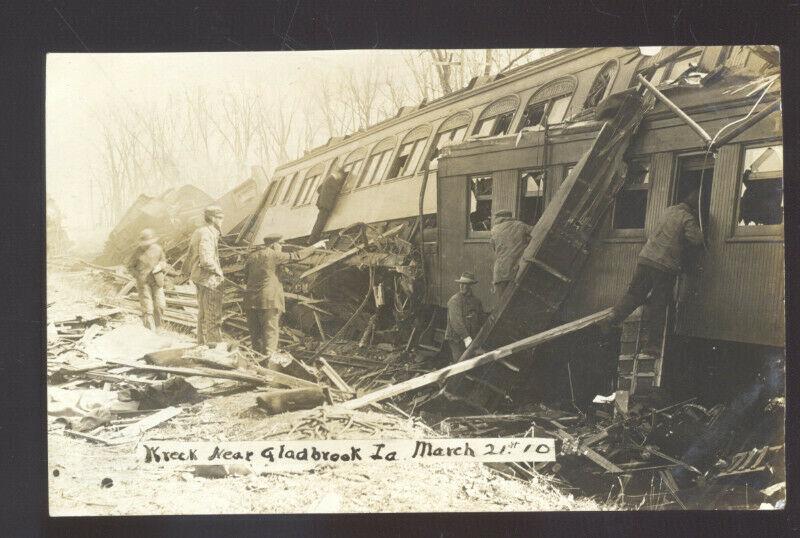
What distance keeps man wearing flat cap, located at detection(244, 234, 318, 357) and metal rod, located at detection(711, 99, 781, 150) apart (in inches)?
98.9

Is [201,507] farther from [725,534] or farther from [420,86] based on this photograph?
[725,534]

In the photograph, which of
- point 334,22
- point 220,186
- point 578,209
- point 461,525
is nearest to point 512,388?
point 461,525

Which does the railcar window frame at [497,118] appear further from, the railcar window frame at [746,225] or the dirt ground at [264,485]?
the dirt ground at [264,485]

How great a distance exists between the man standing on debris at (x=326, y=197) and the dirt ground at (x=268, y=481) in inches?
38.4

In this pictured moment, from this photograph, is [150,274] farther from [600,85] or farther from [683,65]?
[683,65]

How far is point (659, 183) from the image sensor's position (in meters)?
3.62

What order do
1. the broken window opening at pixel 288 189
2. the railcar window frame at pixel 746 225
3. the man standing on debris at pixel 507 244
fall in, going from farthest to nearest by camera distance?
the broken window opening at pixel 288 189, the man standing on debris at pixel 507 244, the railcar window frame at pixel 746 225

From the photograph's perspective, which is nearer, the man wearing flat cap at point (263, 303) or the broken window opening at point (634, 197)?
the broken window opening at point (634, 197)

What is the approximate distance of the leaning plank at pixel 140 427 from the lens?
3.78m

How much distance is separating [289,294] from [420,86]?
4.54ft

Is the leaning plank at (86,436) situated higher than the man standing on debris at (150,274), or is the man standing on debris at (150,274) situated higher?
the man standing on debris at (150,274)

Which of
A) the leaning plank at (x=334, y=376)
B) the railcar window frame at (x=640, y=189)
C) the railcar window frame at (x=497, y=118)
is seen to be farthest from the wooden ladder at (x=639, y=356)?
the leaning plank at (x=334, y=376)

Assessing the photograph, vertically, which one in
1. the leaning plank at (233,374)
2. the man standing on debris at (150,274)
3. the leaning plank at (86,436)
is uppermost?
the man standing on debris at (150,274)

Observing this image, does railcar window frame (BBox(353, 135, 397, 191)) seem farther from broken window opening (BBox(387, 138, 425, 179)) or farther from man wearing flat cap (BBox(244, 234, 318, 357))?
man wearing flat cap (BBox(244, 234, 318, 357))
